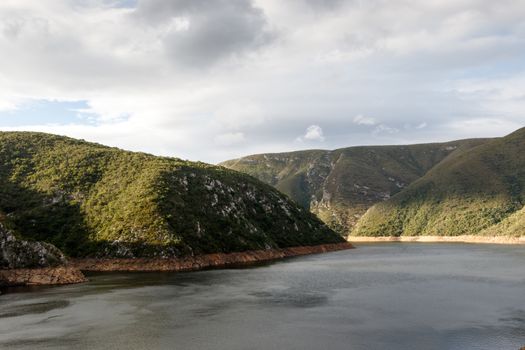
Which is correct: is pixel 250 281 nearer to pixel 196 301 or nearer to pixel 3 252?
pixel 196 301

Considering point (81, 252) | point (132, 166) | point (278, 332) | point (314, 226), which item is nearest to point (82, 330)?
point (278, 332)

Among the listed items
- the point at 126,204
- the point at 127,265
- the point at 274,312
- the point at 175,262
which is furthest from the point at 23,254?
the point at 274,312

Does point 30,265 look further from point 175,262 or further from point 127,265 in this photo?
point 175,262

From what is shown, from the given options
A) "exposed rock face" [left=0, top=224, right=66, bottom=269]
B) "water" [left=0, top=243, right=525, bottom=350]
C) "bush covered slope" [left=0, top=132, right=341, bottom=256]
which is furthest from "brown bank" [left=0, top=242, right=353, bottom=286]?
"water" [left=0, top=243, right=525, bottom=350]

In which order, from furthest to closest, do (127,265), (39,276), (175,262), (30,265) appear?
(175,262)
(127,265)
(30,265)
(39,276)

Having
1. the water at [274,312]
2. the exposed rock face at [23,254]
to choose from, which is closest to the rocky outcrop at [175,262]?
the water at [274,312]

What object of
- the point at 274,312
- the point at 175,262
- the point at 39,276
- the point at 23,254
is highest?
the point at 23,254

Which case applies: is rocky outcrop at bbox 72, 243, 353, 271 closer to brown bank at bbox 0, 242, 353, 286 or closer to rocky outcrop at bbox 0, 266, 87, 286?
brown bank at bbox 0, 242, 353, 286

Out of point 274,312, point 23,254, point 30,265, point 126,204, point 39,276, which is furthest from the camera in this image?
point 126,204
